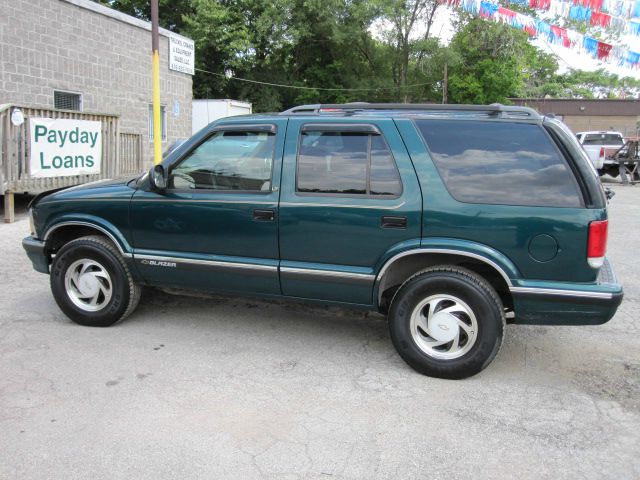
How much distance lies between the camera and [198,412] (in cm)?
332

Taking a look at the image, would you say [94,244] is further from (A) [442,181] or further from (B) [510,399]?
(B) [510,399]

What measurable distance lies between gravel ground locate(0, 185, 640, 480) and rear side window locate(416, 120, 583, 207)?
1.31m

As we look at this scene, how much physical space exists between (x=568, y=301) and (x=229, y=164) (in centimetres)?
264

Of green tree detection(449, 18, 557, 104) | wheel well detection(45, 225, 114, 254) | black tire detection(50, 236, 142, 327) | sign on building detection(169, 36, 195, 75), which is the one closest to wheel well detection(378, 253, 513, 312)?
black tire detection(50, 236, 142, 327)

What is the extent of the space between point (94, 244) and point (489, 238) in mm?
3143

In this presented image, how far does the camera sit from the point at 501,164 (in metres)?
3.64

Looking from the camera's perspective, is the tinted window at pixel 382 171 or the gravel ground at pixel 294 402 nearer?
the gravel ground at pixel 294 402

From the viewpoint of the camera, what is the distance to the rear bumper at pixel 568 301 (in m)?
3.50

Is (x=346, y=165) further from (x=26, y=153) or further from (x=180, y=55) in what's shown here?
(x=180, y=55)

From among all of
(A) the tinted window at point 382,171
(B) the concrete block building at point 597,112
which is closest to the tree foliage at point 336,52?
(B) the concrete block building at point 597,112

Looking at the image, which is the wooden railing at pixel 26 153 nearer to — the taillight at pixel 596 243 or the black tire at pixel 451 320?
the black tire at pixel 451 320

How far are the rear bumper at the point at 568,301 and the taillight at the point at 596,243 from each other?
0.16 m

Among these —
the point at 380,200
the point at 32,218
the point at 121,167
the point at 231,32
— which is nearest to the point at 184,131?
the point at 121,167

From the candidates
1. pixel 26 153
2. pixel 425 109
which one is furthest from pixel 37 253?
pixel 26 153
